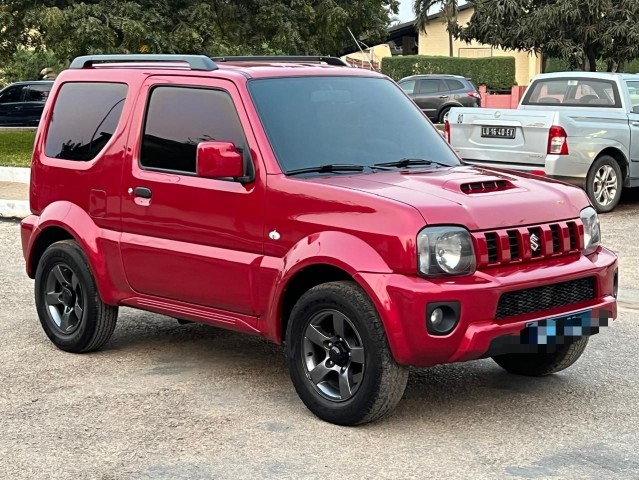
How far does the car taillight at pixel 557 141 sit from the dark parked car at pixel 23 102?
827 inches

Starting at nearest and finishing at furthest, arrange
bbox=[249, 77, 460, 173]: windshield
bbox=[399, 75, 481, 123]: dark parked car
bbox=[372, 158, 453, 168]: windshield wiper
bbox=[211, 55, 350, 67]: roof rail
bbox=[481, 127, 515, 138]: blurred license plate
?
bbox=[249, 77, 460, 173]: windshield, bbox=[372, 158, 453, 168]: windshield wiper, bbox=[211, 55, 350, 67]: roof rail, bbox=[481, 127, 515, 138]: blurred license plate, bbox=[399, 75, 481, 123]: dark parked car

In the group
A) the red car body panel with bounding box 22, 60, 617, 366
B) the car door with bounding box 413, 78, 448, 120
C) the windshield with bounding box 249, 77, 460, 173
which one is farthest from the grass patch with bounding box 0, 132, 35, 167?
the windshield with bounding box 249, 77, 460, 173

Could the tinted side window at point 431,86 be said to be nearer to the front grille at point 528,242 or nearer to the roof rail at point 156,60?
the roof rail at point 156,60

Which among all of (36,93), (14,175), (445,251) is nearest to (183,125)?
(445,251)

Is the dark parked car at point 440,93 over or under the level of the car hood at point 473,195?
under

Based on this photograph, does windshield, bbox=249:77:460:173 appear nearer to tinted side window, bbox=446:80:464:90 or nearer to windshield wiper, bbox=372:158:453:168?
windshield wiper, bbox=372:158:453:168

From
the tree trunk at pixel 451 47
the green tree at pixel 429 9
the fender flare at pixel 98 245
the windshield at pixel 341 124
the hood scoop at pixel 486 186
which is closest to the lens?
the hood scoop at pixel 486 186

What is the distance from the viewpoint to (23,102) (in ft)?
105

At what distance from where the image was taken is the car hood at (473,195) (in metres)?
5.51

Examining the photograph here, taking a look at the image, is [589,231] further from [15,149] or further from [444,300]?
[15,149]

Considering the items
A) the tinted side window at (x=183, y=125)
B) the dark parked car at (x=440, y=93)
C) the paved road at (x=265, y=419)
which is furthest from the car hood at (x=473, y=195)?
the dark parked car at (x=440, y=93)

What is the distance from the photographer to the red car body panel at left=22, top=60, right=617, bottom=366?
17.7ft

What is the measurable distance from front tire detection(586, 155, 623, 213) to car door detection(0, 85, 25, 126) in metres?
21.6

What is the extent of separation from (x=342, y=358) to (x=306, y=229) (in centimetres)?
67
